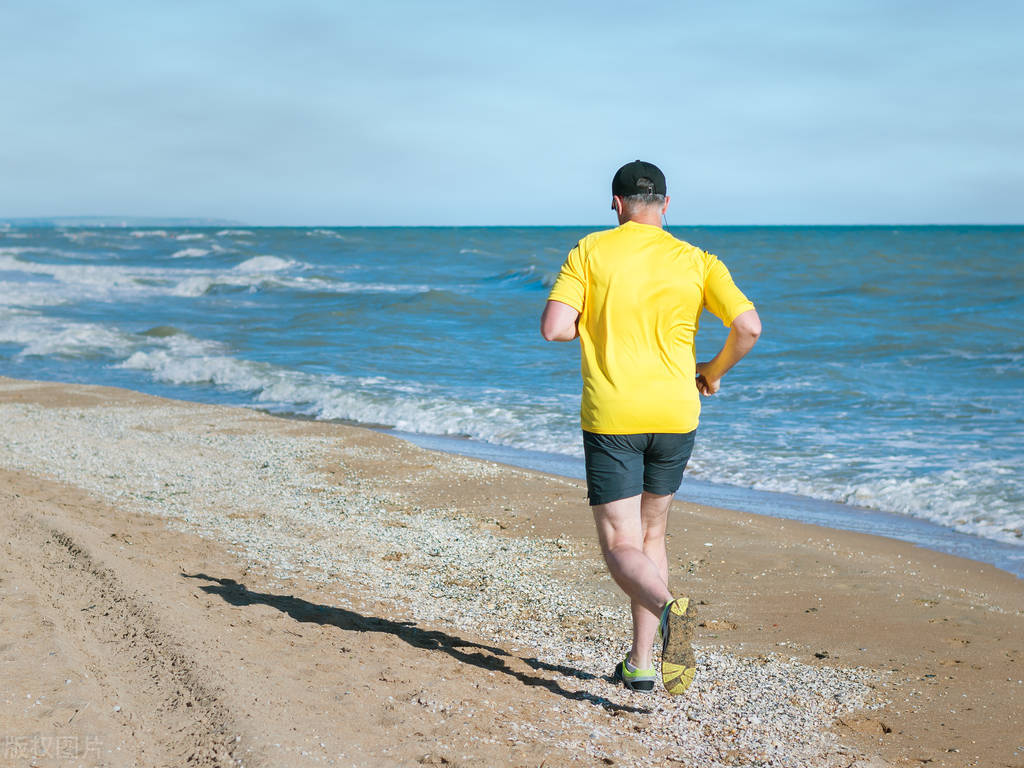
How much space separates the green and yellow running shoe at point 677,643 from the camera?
3031mm

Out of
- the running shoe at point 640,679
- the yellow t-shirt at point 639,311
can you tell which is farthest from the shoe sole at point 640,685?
the yellow t-shirt at point 639,311

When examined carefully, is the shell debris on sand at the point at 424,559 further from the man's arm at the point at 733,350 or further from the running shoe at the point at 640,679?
the man's arm at the point at 733,350

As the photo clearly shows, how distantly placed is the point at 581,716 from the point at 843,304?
82.5 ft

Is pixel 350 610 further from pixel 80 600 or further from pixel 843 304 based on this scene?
pixel 843 304

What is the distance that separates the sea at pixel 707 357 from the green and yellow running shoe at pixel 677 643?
14.3 ft

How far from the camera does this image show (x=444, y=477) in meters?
7.73

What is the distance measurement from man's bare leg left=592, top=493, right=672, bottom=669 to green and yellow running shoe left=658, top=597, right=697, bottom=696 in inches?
3.4

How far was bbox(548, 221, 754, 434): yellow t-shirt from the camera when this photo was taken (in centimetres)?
314

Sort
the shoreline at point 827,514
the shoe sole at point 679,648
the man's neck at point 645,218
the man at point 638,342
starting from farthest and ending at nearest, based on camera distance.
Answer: the shoreline at point 827,514 < the man's neck at point 645,218 < the man at point 638,342 < the shoe sole at point 679,648

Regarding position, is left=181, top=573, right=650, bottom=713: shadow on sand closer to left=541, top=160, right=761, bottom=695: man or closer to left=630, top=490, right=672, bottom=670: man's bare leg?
left=630, top=490, right=672, bottom=670: man's bare leg

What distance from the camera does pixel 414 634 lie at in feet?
14.0

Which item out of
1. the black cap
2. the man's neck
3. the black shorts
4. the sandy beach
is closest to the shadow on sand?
the sandy beach

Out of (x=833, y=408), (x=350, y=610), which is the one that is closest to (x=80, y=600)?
(x=350, y=610)

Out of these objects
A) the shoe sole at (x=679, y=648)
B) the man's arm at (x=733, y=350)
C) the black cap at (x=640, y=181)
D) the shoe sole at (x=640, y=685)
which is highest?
the black cap at (x=640, y=181)
